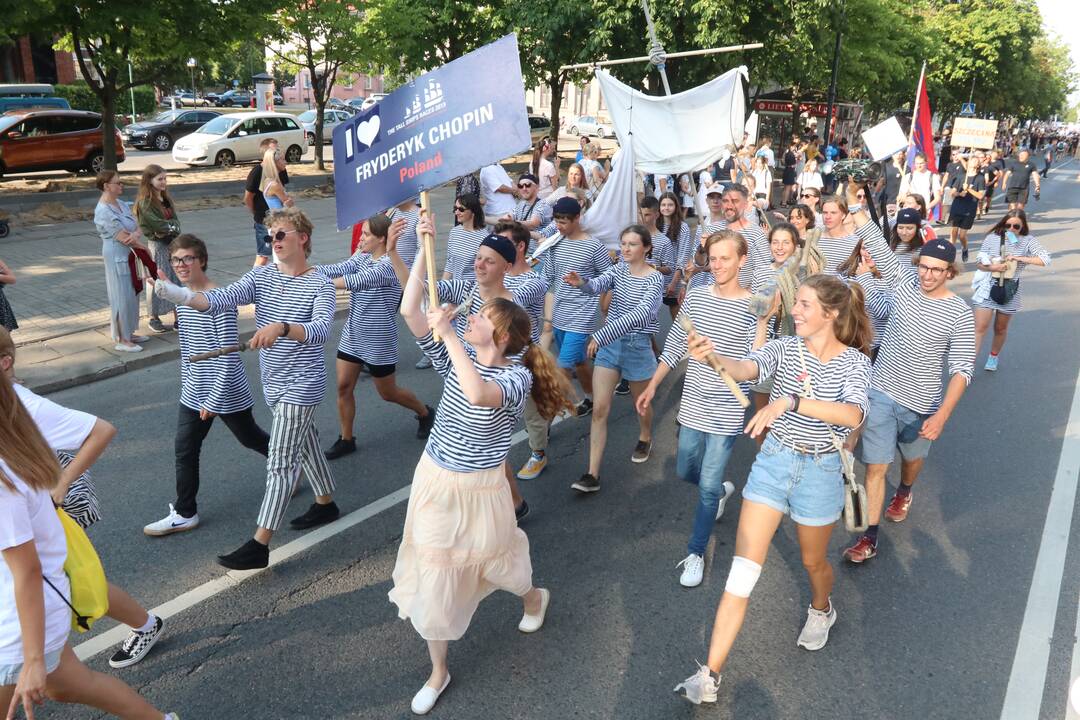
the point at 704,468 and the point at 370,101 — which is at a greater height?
the point at 370,101

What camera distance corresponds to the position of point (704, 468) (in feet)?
13.9

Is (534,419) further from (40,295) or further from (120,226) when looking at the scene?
(40,295)

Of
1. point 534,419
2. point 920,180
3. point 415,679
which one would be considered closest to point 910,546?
point 534,419

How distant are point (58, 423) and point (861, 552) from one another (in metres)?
4.15

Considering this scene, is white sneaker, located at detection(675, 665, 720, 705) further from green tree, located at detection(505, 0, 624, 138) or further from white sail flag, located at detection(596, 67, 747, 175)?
green tree, located at detection(505, 0, 624, 138)

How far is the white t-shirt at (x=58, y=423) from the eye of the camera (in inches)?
111

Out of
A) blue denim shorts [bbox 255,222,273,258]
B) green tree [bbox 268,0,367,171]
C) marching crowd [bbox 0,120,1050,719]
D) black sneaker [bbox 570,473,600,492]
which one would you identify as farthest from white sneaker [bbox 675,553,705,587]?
green tree [bbox 268,0,367,171]

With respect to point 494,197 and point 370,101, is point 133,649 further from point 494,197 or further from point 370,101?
point 370,101

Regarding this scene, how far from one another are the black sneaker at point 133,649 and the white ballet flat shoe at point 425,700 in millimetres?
1330

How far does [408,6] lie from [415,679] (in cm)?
2392

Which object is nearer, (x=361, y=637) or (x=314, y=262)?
(x=361, y=637)

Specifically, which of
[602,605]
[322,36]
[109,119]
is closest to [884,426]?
[602,605]

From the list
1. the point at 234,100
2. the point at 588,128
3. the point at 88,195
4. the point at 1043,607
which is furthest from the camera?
the point at 234,100

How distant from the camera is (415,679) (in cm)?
355
